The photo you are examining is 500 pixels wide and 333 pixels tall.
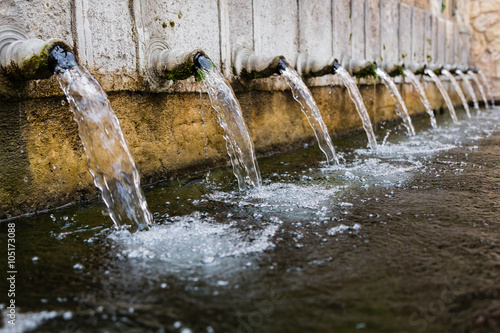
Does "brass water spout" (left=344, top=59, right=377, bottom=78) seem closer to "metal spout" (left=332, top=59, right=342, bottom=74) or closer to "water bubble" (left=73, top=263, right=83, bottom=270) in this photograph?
"metal spout" (left=332, top=59, right=342, bottom=74)

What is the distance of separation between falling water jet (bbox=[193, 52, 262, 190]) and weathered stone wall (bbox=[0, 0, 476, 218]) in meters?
0.38

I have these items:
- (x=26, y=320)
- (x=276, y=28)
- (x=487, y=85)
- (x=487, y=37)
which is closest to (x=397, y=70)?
(x=276, y=28)

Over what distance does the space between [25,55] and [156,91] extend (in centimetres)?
125

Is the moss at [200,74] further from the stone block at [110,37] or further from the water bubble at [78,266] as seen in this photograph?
the water bubble at [78,266]

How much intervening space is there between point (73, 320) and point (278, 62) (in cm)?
332

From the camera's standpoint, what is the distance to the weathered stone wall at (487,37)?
518 inches

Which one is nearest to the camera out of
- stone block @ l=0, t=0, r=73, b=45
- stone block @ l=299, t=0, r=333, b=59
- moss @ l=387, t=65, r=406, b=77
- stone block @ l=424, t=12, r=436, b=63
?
stone block @ l=0, t=0, r=73, b=45

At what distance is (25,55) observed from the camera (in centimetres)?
258

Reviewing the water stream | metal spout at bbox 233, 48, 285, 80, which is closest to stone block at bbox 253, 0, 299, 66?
metal spout at bbox 233, 48, 285, 80

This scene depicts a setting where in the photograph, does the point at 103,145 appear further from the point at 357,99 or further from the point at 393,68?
the point at 393,68

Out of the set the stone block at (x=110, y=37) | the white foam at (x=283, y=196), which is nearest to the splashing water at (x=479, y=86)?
the white foam at (x=283, y=196)

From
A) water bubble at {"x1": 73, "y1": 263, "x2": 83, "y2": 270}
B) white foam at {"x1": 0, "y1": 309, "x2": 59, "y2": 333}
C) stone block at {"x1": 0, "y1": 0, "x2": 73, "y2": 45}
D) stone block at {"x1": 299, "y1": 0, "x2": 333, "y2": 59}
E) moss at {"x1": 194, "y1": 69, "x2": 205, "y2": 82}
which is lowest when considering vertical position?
white foam at {"x1": 0, "y1": 309, "x2": 59, "y2": 333}

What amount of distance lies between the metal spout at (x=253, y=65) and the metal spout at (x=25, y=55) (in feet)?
7.03

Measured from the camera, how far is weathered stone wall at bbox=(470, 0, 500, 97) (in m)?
13.1
